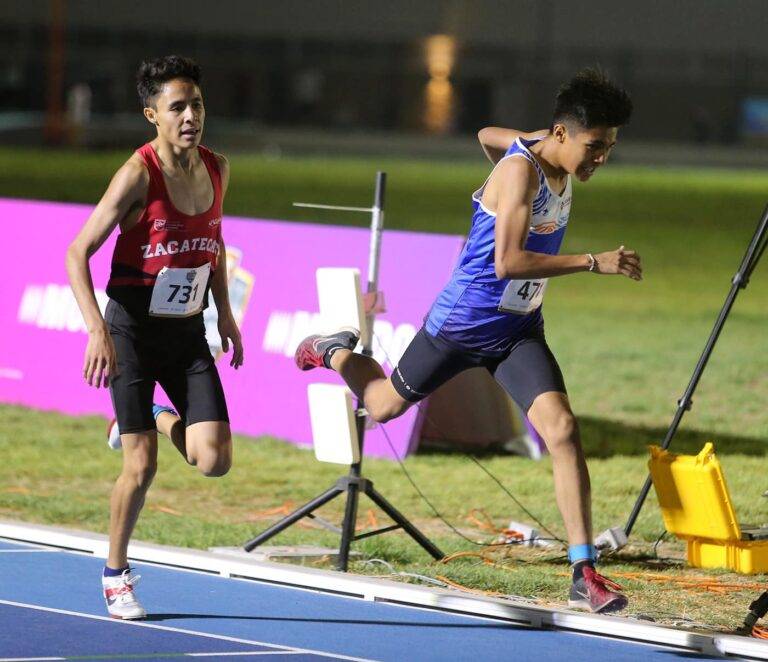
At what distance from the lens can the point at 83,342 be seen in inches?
487

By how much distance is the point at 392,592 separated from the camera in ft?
23.2

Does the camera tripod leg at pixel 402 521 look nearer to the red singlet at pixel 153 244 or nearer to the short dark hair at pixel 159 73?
the red singlet at pixel 153 244

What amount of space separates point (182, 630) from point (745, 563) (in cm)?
298

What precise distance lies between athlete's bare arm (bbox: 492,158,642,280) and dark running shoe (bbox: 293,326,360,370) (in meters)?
1.48

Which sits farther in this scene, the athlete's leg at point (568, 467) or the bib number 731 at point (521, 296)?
the bib number 731 at point (521, 296)

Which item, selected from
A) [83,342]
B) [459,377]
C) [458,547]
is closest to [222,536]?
[458,547]

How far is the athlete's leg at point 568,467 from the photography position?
260 inches

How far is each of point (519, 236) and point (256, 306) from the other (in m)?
5.45

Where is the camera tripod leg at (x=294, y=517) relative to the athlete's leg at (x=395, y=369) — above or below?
below

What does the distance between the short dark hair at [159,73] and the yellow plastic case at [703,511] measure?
289 cm

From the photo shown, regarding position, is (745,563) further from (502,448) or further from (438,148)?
(438,148)

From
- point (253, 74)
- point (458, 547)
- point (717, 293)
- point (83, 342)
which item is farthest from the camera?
point (253, 74)

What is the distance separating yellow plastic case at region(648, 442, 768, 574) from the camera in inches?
298

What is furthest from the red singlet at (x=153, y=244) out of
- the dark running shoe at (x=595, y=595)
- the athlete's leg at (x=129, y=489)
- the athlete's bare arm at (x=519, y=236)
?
the dark running shoe at (x=595, y=595)
